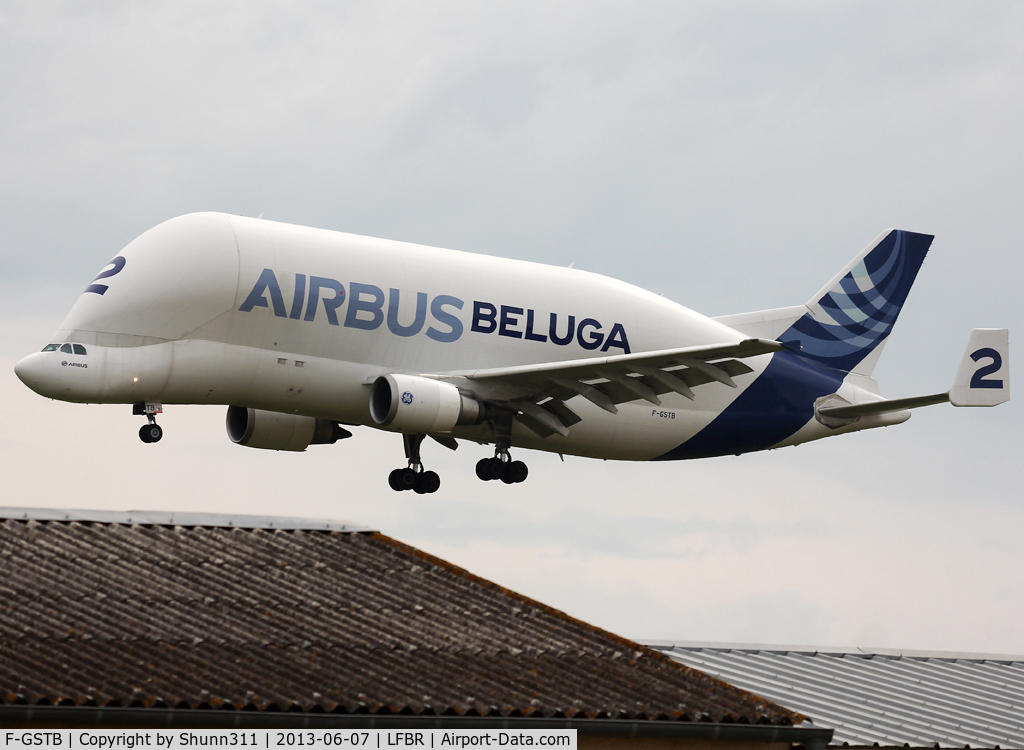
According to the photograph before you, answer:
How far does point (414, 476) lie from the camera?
46.2 meters

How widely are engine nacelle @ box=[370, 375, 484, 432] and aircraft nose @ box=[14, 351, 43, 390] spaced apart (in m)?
8.34

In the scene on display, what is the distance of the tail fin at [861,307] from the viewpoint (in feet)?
172

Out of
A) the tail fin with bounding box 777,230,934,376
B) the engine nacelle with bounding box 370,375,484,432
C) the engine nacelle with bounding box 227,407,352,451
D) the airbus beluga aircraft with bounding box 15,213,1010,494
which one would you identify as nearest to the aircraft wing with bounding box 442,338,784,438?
the airbus beluga aircraft with bounding box 15,213,1010,494

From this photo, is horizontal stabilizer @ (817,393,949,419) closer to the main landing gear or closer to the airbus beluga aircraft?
the airbus beluga aircraft

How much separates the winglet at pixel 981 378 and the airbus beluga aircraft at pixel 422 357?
0.05 meters

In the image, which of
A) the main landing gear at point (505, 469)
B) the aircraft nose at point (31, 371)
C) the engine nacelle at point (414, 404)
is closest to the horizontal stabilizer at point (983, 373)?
the main landing gear at point (505, 469)

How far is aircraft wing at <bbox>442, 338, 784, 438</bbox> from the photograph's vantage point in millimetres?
39875

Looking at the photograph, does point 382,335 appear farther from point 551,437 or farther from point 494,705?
point 494,705

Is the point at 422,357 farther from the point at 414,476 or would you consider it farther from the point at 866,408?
the point at 866,408

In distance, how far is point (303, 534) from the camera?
30547 millimetres

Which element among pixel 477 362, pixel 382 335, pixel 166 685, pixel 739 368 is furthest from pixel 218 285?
pixel 166 685

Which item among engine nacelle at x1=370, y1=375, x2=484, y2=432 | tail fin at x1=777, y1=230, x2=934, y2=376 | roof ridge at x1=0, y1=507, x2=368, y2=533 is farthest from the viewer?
tail fin at x1=777, y1=230, x2=934, y2=376

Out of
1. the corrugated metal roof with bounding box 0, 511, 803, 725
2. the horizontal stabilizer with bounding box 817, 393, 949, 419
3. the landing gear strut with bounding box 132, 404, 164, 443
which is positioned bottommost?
the corrugated metal roof with bounding box 0, 511, 803, 725

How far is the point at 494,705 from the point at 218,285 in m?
18.0
